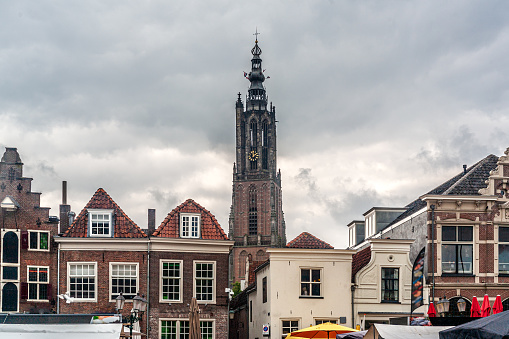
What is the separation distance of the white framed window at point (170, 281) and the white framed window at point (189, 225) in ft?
4.93

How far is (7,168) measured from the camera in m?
37.9

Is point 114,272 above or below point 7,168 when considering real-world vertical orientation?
below

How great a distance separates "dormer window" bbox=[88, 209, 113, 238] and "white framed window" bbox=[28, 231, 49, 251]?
228 cm

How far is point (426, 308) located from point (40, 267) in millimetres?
17683

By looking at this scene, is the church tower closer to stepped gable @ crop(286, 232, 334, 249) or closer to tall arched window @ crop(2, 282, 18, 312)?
stepped gable @ crop(286, 232, 334, 249)

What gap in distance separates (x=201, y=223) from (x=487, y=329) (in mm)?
25344

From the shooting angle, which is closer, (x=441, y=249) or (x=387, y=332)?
(x=387, y=332)

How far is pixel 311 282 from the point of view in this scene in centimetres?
3488

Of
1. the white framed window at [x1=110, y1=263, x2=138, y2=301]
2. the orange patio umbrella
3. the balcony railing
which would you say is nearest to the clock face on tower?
the balcony railing

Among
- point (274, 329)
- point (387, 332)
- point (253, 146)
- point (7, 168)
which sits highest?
point (253, 146)

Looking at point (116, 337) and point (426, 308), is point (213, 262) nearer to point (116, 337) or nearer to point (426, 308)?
point (426, 308)

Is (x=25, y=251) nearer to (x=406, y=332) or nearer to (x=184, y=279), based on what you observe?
(x=184, y=279)

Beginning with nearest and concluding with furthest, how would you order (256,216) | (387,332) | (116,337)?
(387,332) → (116,337) → (256,216)

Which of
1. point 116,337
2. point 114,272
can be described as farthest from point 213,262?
point 116,337
